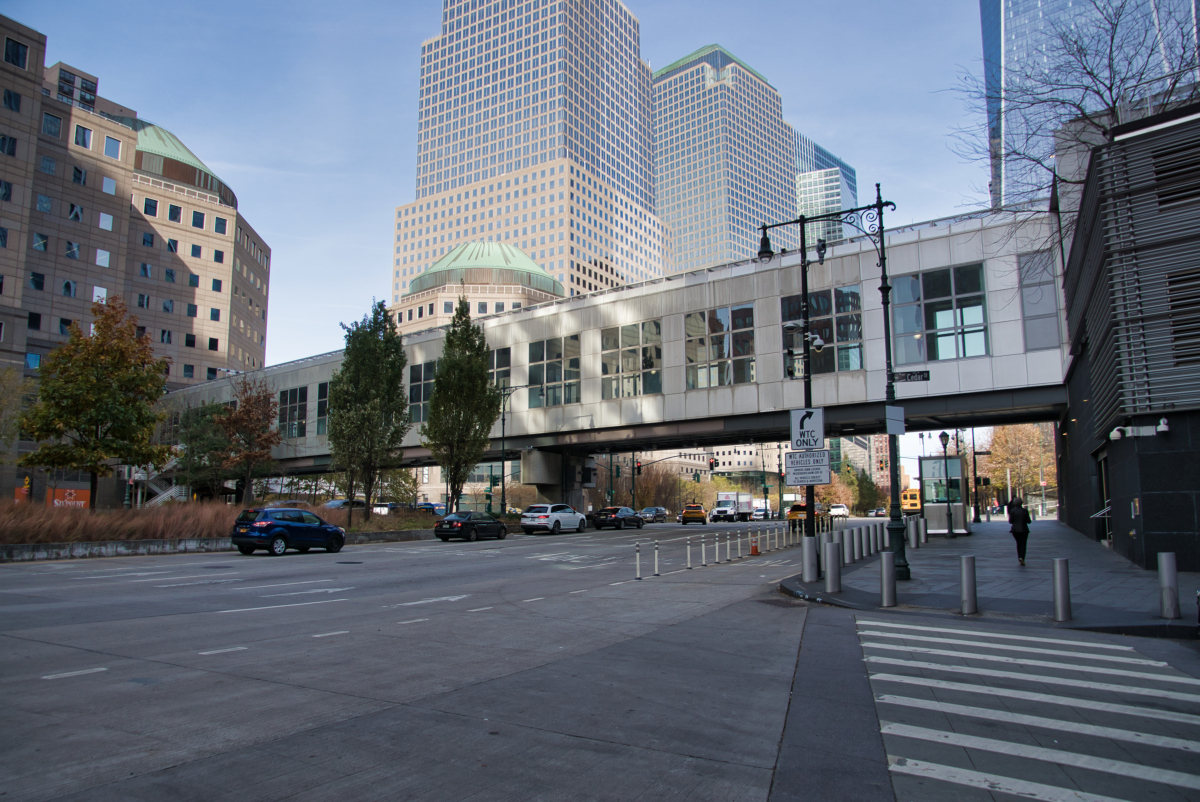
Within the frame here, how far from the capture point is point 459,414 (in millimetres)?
42344

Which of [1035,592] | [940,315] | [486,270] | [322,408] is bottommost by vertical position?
[1035,592]

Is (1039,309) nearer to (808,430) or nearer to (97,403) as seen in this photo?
(808,430)

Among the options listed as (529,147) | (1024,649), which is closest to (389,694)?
(1024,649)

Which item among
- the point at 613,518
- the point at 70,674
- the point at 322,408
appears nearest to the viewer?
the point at 70,674

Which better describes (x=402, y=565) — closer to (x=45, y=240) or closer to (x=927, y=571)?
(x=927, y=571)

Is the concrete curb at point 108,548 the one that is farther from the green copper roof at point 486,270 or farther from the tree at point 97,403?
the green copper roof at point 486,270

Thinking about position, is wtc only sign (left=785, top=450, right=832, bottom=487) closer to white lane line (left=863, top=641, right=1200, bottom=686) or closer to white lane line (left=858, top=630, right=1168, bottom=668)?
white lane line (left=858, top=630, right=1168, bottom=668)

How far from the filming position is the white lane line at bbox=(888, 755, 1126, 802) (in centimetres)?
439

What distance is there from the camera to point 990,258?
3338 centimetres

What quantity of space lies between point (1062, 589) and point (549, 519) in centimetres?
3335

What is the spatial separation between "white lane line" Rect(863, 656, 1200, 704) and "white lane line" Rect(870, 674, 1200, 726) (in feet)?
1.74

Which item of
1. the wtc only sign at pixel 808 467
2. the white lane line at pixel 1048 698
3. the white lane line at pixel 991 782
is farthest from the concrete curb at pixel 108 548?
the white lane line at pixel 991 782

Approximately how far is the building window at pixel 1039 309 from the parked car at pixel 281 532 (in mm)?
30934

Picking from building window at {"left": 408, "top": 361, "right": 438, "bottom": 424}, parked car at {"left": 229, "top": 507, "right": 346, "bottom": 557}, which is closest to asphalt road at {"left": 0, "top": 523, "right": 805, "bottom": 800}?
parked car at {"left": 229, "top": 507, "right": 346, "bottom": 557}
